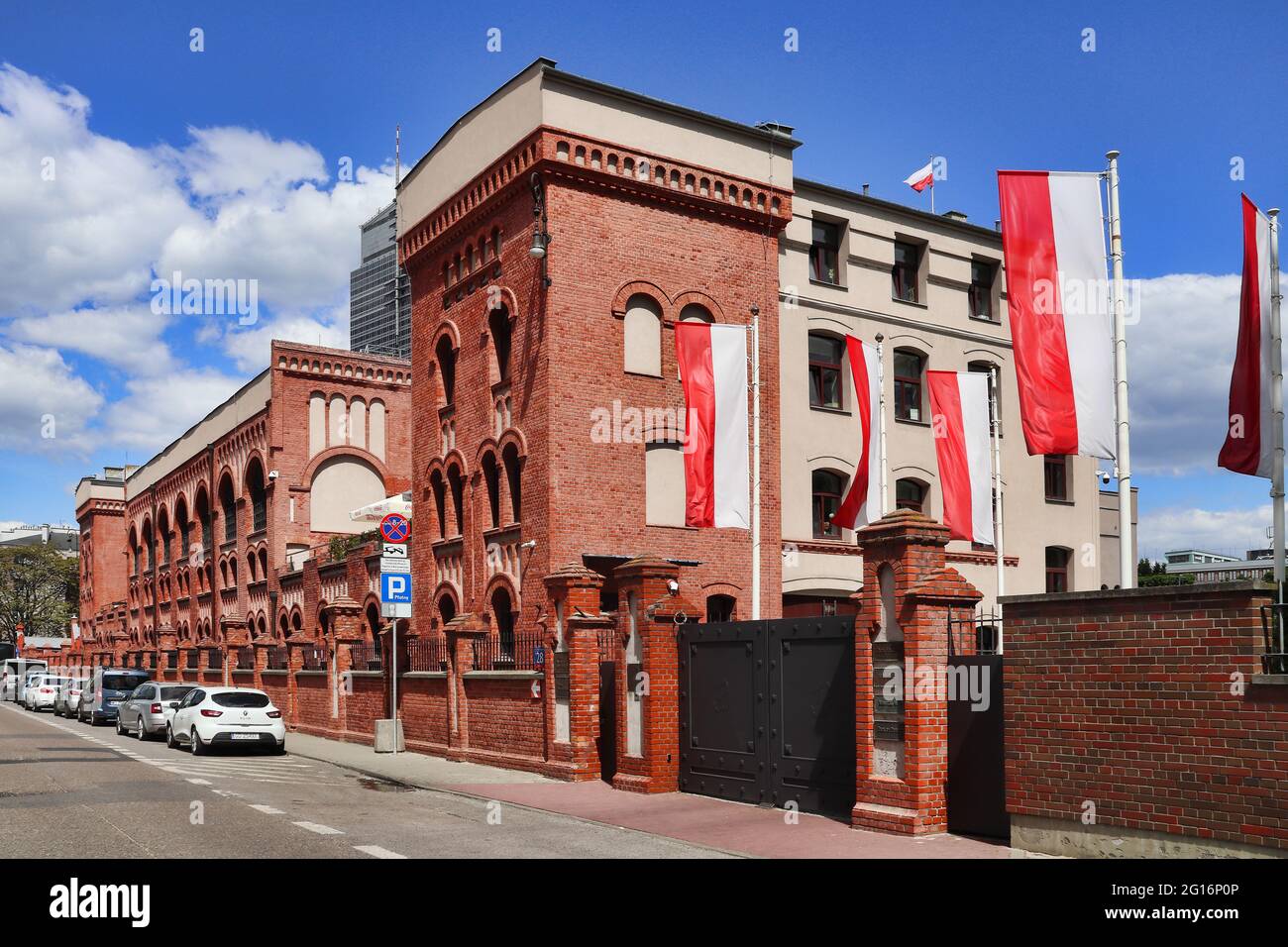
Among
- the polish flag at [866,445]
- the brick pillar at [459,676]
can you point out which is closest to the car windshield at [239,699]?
the brick pillar at [459,676]

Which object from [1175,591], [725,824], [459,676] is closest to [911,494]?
[459,676]

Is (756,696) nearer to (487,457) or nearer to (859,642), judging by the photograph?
(859,642)

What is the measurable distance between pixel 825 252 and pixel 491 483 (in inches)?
398

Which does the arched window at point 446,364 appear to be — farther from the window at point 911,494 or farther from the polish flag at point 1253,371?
the polish flag at point 1253,371

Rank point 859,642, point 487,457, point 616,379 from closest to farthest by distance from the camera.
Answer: point 859,642
point 616,379
point 487,457

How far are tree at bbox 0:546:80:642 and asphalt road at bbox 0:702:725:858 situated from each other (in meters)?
71.9

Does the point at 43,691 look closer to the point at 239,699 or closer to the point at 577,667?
the point at 239,699

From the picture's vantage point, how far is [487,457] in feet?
87.9

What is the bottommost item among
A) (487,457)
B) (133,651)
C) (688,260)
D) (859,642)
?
(133,651)

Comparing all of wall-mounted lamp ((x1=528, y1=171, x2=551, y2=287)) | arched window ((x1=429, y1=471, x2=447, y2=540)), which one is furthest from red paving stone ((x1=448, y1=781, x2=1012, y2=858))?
arched window ((x1=429, y1=471, x2=447, y2=540))

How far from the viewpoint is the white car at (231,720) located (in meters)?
24.5

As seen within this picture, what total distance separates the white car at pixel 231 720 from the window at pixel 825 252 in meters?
16.1
